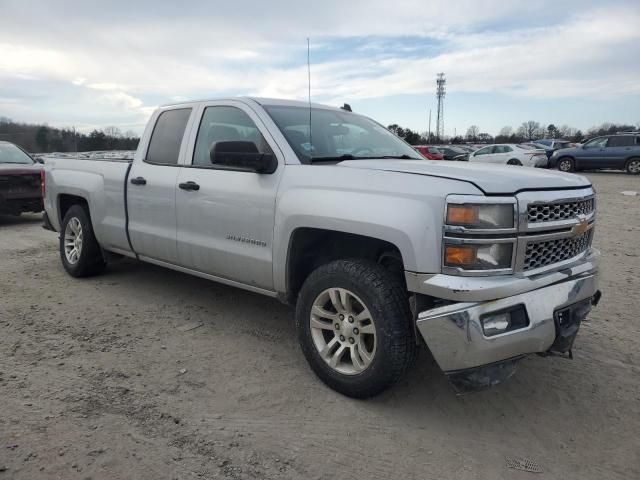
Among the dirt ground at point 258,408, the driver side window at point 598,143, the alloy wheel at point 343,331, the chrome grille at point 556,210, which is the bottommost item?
the dirt ground at point 258,408

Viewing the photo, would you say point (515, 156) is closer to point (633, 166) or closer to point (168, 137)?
point (633, 166)

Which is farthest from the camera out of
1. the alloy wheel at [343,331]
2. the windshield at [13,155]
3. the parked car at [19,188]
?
the windshield at [13,155]

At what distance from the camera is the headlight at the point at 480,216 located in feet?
8.52

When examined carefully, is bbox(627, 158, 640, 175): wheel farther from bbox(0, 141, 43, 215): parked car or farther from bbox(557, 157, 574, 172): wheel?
bbox(0, 141, 43, 215): parked car

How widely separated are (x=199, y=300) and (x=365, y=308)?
257 centimetres

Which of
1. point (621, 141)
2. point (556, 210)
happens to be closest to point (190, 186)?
point (556, 210)

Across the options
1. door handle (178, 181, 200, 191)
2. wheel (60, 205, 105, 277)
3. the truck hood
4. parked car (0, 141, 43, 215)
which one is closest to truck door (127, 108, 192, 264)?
door handle (178, 181, 200, 191)

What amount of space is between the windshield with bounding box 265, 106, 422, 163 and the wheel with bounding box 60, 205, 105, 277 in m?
2.85

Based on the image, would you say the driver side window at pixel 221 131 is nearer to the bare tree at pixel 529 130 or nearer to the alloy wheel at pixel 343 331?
the alloy wheel at pixel 343 331

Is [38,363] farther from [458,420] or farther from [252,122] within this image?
[458,420]

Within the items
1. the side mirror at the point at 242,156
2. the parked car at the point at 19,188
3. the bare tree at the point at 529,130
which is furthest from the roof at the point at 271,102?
the bare tree at the point at 529,130

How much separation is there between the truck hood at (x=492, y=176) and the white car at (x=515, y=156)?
2019 centimetres

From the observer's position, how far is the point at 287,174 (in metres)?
3.49

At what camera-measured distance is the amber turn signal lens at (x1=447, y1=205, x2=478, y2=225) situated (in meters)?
2.60
